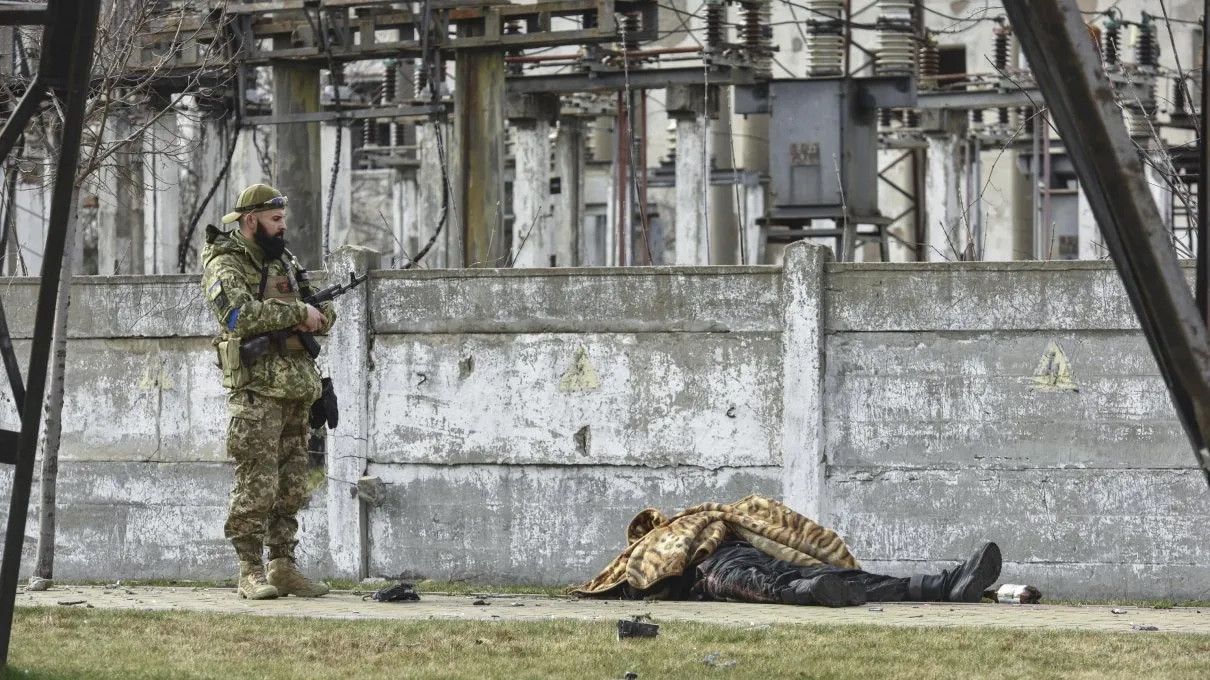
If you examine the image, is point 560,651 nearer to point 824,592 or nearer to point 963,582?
point 824,592

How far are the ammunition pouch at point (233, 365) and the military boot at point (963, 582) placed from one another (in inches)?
146

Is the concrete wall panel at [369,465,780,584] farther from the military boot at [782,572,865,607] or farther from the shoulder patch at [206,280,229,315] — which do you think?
the shoulder patch at [206,280,229,315]

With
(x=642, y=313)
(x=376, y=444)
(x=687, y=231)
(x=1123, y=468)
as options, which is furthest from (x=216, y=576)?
(x=687, y=231)

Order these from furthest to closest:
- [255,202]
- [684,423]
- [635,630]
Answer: [684,423], [255,202], [635,630]

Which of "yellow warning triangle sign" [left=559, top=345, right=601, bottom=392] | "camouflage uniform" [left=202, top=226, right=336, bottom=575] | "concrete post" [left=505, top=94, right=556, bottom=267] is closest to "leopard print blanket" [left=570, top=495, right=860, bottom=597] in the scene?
"yellow warning triangle sign" [left=559, top=345, right=601, bottom=392]

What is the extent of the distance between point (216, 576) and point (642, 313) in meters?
3.30

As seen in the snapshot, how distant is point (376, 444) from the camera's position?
11156mm

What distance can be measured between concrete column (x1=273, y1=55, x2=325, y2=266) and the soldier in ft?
35.3

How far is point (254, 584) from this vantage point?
9195 millimetres

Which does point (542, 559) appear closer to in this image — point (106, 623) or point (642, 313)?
point (642, 313)

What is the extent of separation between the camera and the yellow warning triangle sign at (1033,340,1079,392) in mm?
10367

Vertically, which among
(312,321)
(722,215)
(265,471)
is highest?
(722,215)

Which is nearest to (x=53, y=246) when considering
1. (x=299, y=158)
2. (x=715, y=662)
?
(x=715, y=662)

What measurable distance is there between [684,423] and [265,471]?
286 centimetres
